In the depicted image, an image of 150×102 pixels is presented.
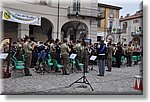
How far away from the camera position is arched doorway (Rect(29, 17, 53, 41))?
1666cm

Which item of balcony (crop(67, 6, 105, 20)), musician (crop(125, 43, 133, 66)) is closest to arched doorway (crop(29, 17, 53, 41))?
balcony (crop(67, 6, 105, 20))

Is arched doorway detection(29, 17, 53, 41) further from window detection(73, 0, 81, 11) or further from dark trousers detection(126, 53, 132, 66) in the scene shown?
dark trousers detection(126, 53, 132, 66)

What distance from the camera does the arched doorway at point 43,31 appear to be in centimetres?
1666

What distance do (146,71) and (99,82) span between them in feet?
8.10

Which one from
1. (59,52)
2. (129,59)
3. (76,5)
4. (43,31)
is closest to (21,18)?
(59,52)

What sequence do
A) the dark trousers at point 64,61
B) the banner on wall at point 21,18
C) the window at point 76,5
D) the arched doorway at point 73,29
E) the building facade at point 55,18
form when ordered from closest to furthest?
the dark trousers at point 64,61 → the banner on wall at point 21,18 → the building facade at point 55,18 → the window at point 76,5 → the arched doorway at point 73,29

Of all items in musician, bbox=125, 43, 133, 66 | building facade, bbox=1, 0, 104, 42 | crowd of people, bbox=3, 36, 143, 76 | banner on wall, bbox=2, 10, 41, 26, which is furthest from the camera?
building facade, bbox=1, 0, 104, 42

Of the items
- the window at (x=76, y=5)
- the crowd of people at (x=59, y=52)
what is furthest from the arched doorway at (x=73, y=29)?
the crowd of people at (x=59, y=52)

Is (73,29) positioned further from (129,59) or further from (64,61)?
(64,61)

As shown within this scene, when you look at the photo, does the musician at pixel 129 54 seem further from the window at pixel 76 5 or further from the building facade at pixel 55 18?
the window at pixel 76 5

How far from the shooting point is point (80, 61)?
10.5 m

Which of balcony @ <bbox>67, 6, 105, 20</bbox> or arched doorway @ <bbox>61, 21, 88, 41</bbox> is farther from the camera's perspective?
arched doorway @ <bbox>61, 21, 88, 41</bbox>

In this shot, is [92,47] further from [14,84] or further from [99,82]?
[14,84]

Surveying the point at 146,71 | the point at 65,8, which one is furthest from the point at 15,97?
the point at 65,8
